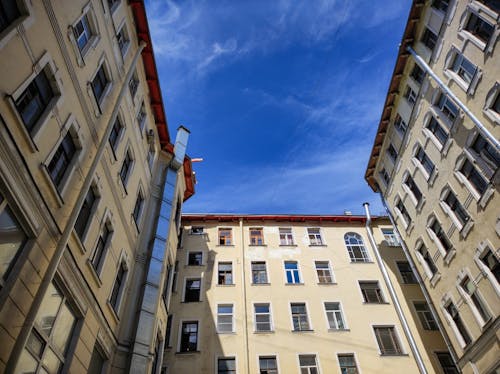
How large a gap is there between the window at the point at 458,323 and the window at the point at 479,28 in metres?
13.1

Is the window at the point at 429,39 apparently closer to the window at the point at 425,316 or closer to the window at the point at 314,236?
the window at the point at 314,236

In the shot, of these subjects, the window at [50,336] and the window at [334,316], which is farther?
the window at [334,316]

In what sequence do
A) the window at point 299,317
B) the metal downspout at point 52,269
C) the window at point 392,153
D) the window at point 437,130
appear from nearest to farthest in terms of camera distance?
the metal downspout at point 52,269 < the window at point 437,130 < the window at point 299,317 < the window at point 392,153

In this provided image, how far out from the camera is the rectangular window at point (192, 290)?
2528 centimetres

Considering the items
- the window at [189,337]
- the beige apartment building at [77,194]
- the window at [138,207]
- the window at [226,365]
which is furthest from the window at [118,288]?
the window at [226,365]

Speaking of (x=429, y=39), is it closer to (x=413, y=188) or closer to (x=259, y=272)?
(x=413, y=188)

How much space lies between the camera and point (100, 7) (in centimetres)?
1326

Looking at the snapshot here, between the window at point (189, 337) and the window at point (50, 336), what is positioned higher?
the window at point (189, 337)

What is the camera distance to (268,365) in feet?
72.4

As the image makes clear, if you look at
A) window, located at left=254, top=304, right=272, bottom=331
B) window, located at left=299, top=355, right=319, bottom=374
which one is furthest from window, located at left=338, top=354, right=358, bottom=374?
window, located at left=254, top=304, right=272, bottom=331

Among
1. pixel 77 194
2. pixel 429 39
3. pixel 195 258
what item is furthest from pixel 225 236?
pixel 429 39

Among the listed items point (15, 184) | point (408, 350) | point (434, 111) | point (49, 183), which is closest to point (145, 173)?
point (49, 183)

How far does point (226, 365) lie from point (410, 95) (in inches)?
786

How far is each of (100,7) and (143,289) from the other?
36.6 feet
